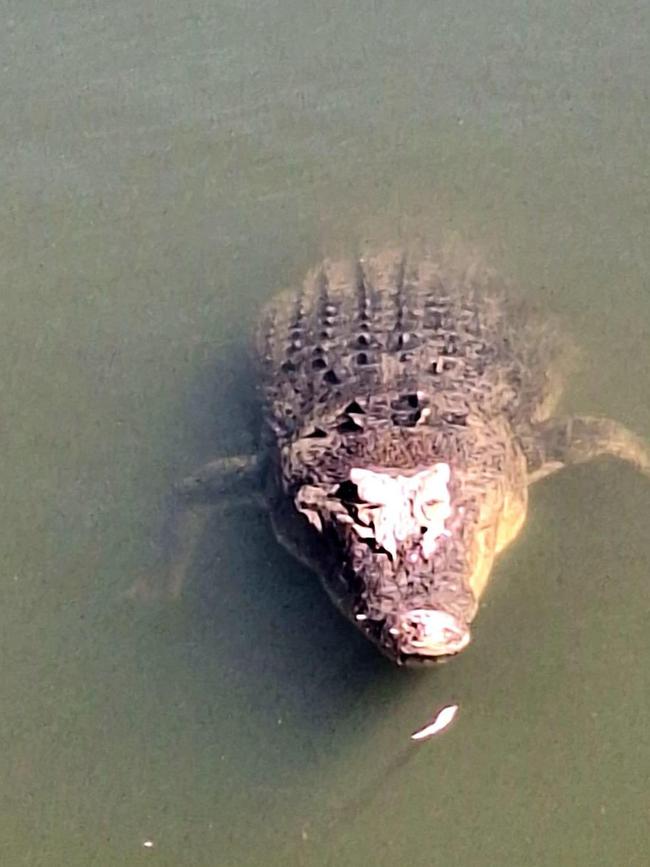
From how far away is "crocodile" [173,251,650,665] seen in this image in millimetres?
4078

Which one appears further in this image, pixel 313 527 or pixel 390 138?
pixel 390 138

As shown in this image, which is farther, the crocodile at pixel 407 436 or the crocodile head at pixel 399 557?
the crocodile at pixel 407 436

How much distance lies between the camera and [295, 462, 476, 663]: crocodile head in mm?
3859

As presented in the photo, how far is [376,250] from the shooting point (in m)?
5.42

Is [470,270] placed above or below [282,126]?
below

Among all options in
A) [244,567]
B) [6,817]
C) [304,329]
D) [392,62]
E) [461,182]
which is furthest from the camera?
[392,62]

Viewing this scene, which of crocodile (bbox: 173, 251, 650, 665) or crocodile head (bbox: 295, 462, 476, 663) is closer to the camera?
crocodile head (bbox: 295, 462, 476, 663)

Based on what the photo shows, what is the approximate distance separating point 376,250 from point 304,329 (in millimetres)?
551

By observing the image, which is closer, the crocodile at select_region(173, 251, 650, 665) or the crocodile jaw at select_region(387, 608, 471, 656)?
the crocodile jaw at select_region(387, 608, 471, 656)

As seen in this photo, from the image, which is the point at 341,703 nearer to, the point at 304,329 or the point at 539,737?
the point at 539,737

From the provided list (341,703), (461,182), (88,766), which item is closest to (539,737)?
(341,703)

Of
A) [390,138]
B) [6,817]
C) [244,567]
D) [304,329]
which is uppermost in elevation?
[390,138]

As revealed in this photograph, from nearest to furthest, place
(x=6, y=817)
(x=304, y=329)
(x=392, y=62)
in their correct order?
(x=6, y=817) < (x=304, y=329) < (x=392, y=62)

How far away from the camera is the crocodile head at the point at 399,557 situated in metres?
3.86
